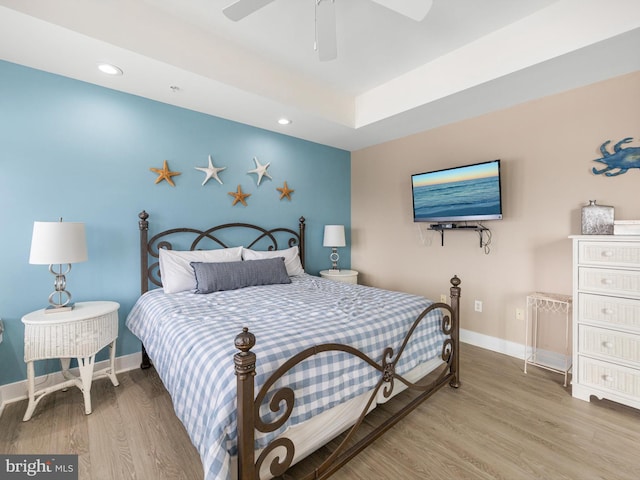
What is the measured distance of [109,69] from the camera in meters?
2.33

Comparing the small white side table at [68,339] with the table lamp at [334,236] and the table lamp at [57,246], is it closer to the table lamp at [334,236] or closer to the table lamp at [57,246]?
the table lamp at [57,246]

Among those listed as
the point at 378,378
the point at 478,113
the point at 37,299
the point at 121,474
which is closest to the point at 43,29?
the point at 37,299

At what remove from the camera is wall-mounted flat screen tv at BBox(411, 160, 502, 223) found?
3012 mm

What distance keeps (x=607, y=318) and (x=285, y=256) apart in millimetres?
2863

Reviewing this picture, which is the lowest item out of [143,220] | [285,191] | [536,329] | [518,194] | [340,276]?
[536,329]

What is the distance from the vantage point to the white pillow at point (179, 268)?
2.66m

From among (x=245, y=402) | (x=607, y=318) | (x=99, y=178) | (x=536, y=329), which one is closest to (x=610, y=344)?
(x=607, y=318)

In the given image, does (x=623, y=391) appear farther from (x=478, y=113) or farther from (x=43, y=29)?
(x=43, y=29)

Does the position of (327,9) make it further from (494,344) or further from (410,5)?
(494,344)

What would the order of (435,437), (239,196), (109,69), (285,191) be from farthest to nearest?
(285,191) < (239,196) < (109,69) < (435,437)

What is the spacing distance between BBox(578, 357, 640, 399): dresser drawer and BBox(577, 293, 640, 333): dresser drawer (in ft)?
0.96

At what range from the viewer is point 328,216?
175 inches

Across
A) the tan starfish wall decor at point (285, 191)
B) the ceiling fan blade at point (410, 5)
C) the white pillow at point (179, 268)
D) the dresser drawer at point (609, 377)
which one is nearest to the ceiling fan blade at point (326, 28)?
the ceiling fan blade at point (410, 5)

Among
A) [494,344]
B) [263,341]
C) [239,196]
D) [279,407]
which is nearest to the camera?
[279,407]
